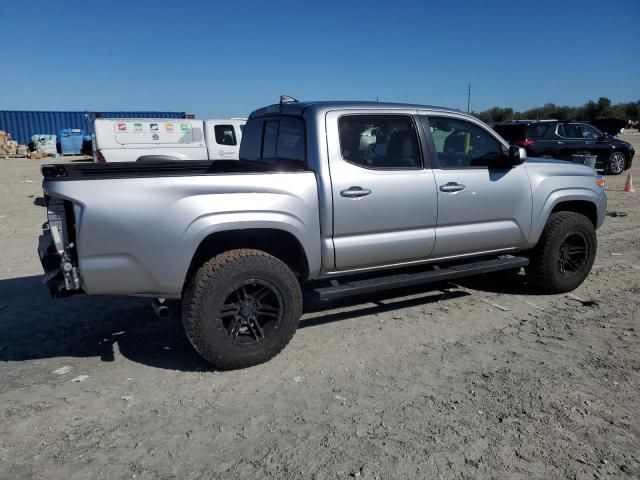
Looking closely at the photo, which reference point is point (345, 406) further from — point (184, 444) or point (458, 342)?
point (458, 342)

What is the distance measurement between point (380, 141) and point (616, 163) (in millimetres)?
15810

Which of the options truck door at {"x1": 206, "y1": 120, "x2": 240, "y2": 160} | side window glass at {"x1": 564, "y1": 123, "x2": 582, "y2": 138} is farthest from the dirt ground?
side window glass at {"x1": 564, "y1": 123, "x2": 582, "y2": 138}

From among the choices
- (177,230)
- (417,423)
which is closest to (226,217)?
(177,230)

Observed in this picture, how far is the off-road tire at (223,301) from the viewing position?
11.9 feet

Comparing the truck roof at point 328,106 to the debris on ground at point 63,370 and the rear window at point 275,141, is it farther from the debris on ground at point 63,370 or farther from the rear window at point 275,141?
the debris on ground at point 63,370

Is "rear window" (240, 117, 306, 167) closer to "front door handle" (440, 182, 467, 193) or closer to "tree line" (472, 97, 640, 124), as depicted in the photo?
"front door handle" (440, 182, 467, 193)

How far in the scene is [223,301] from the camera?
12.0ft

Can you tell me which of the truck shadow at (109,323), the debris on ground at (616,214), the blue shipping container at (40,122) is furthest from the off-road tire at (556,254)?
the blue shipping container at (40,122)

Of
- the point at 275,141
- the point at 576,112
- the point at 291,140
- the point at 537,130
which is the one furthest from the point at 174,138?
the point at 576,112

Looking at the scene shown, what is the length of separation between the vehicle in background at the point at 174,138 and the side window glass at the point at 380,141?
10.7 metres

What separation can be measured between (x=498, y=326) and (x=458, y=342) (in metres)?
0.58

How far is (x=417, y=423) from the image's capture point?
313cm

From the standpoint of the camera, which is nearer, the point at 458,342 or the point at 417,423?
the point at 417,423

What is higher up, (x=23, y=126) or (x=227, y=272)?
(x=23, y=126)
